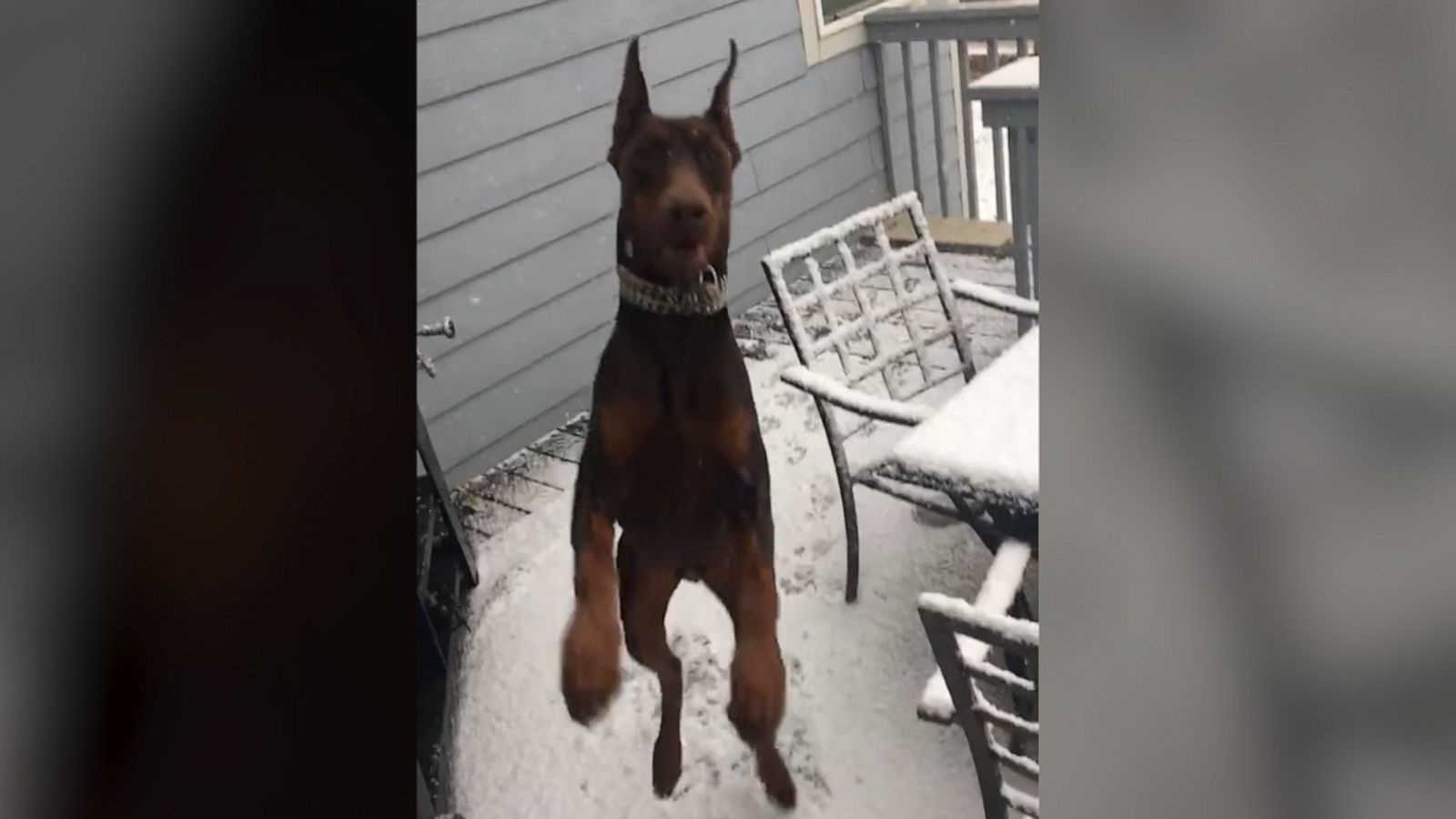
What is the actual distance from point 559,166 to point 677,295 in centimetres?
10

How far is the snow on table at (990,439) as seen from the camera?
53cm

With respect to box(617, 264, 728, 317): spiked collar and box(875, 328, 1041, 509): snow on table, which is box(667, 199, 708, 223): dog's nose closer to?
box(617, 264, 728, 317): spiked collar

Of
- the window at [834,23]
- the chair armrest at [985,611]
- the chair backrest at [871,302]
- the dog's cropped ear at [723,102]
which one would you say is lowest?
the chair armrest at [985,611]

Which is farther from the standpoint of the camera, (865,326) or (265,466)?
(265,466)

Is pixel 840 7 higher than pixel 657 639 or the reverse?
higher

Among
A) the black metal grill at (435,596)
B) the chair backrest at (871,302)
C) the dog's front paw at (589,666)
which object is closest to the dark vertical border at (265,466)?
the black metal grill at (435,596)

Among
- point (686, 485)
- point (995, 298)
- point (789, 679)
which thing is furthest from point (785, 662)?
point (995, 298)

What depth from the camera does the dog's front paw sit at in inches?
24.7

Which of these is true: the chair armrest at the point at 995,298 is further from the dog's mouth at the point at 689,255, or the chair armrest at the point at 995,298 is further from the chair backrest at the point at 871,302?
the dog's mouth at the point at 689,255

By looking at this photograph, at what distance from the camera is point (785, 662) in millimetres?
585

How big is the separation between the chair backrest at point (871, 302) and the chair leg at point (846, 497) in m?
0.02

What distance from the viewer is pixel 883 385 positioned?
23.4 inches

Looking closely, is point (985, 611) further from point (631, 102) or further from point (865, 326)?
point (631, 102)

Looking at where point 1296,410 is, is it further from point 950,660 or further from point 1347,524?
point 950,660
